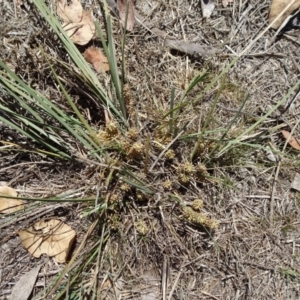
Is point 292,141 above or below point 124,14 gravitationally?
below

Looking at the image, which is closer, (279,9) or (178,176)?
(178,176)

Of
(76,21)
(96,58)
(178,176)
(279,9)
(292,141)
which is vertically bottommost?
(292,141)

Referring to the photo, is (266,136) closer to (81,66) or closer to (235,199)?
(235,199)

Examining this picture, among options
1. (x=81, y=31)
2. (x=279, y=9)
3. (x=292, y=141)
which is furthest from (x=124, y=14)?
(x=292, y=141)

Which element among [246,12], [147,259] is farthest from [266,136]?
[147,259]

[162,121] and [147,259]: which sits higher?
[162,121]

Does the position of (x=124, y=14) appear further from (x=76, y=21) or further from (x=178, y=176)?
(x=178, y=176)
